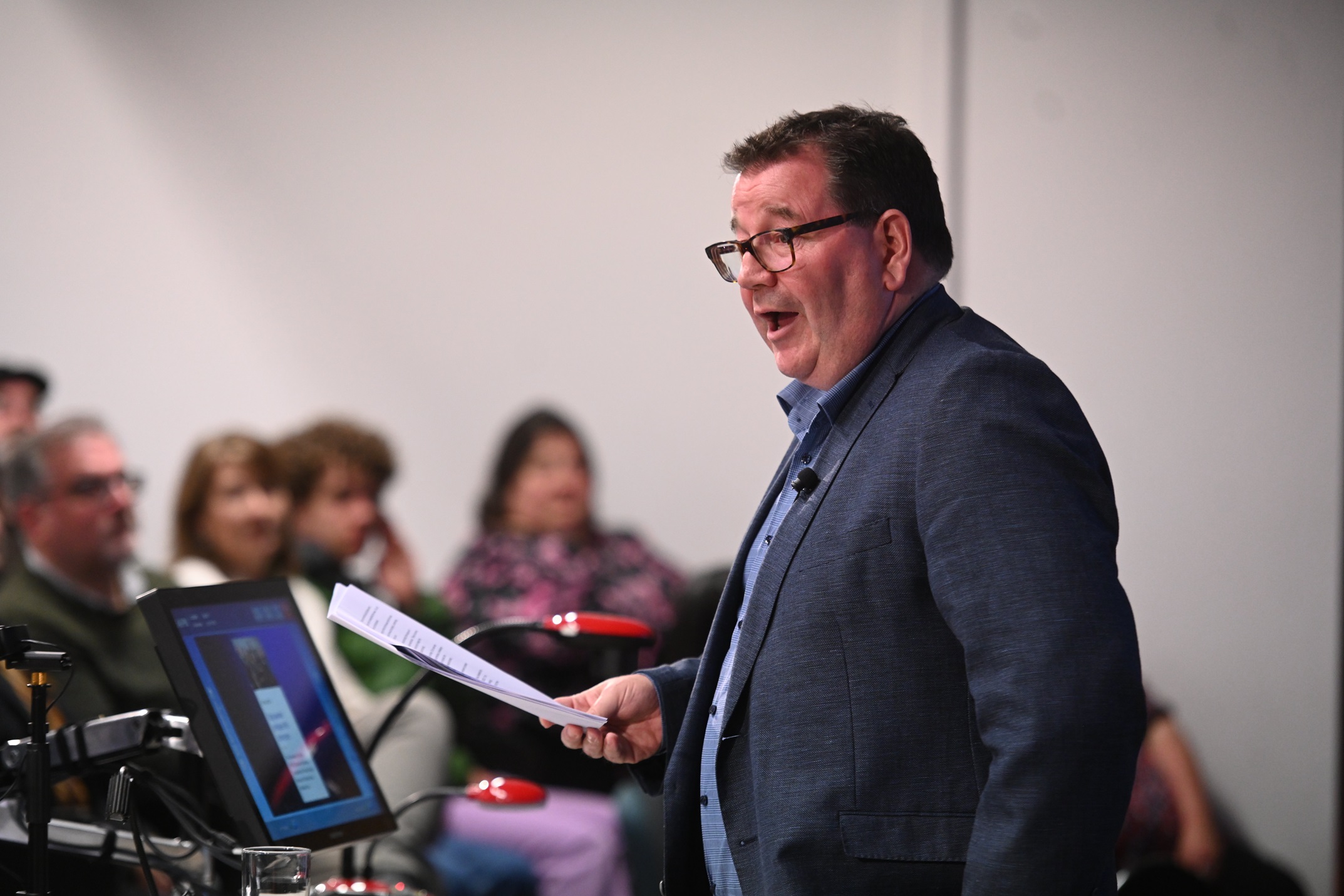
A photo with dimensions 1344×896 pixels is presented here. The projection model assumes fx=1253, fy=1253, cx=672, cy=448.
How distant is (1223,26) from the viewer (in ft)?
13.0

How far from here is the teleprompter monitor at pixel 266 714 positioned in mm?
1400

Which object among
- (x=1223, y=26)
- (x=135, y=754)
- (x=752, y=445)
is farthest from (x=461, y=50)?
(x=135, y=754)

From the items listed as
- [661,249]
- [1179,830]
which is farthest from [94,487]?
[1179,830]

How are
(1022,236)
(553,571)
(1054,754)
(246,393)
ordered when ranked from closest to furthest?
(1054,754), (553,571), (1022,236), (246,393)

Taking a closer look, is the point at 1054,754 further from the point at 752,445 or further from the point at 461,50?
the point at 461,50

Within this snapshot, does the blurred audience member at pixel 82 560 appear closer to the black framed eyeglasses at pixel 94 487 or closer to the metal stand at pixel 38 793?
the black framed eyeglasses at pixel 94 487

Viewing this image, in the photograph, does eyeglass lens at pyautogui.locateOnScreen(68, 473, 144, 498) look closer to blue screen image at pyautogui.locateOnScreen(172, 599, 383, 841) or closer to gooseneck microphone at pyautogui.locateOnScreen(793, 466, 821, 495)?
blue screen image at pyautogui.locateOnScreen(172, 599, 383, 841)

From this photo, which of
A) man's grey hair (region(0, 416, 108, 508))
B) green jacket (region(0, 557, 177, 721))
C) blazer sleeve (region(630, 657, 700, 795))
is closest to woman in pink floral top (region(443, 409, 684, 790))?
green jacket (region(0, 557, 177, 721))

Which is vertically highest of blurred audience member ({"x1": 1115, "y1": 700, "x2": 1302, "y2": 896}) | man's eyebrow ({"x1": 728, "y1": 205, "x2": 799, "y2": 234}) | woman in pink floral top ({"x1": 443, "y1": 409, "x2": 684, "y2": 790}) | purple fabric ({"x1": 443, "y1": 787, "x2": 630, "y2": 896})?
man's eyebrow ({"x1": 728, "y1": 205, "x2": 799, "y2": 234})

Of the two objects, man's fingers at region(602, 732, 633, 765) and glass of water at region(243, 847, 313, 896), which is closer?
glass of water at region(243, 847, 313, 896)

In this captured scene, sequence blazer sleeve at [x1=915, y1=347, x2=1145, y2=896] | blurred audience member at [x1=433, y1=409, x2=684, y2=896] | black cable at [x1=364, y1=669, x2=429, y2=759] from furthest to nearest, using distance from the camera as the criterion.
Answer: blurred audience member at [x1=433, y1=409, x2=684, y2=896] → black cable at [x1=364, y1=669, x2=429, y2=759] → blazer sleeve at [x1=915, y1=347, x2=1145, y2=896]

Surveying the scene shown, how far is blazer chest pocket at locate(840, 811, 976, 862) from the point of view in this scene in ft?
3.82

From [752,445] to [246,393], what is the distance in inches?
73.0

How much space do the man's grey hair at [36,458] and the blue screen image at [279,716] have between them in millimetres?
1460
